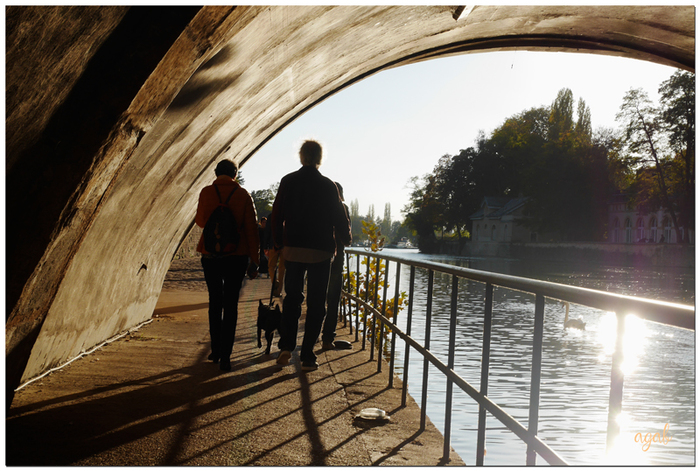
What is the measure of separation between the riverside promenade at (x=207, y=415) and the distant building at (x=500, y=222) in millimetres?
74591

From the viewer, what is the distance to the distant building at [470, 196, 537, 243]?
82.8 metres

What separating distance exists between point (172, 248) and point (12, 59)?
226 inches

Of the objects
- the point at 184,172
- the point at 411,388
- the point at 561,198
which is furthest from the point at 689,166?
the point at 184,172

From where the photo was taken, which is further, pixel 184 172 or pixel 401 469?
pixel 184 172

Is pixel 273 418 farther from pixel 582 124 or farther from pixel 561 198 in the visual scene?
pixel 582 124

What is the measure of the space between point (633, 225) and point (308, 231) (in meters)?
69.9

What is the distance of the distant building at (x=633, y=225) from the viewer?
62281 mm

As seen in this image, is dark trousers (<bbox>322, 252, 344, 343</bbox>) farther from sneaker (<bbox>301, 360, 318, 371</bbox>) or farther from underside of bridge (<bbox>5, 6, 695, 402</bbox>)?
underside of bridge (<bbox>5, 6, 695, 402</bbox>)

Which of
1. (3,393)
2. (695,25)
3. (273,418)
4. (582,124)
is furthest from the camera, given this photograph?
(582,124)

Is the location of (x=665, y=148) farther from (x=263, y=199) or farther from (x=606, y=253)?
(x=263, y=199)

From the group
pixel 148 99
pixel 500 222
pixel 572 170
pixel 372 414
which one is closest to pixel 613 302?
pixel 148 99

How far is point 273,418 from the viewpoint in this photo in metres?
4.25

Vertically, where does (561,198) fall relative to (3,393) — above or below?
above

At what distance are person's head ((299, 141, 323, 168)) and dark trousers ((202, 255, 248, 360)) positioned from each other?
3.35 feet
